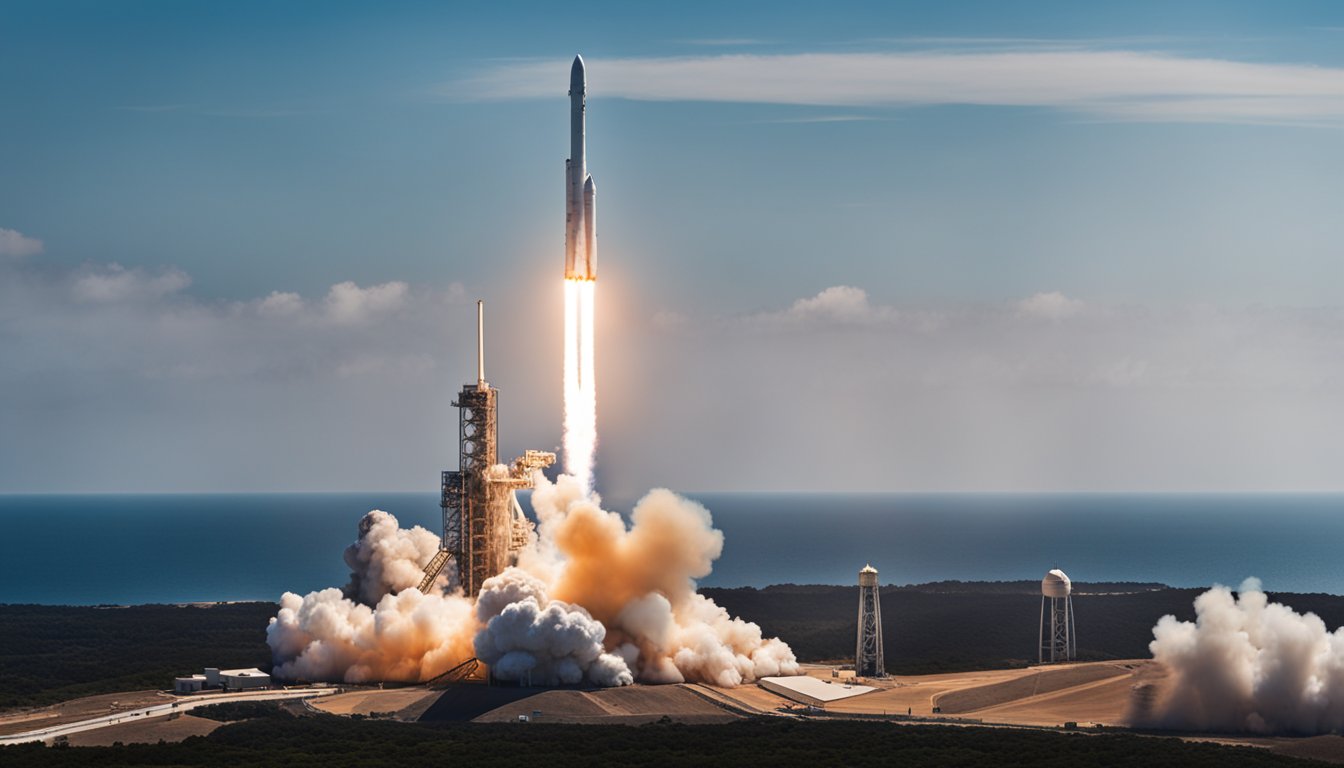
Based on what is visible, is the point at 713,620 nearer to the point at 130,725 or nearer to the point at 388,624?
the point at 388,624

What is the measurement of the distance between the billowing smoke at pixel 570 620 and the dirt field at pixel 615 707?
1.84m

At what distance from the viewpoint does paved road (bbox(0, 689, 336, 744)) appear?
7038 cm

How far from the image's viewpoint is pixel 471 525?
279 feet

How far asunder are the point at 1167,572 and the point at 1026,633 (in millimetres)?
91727

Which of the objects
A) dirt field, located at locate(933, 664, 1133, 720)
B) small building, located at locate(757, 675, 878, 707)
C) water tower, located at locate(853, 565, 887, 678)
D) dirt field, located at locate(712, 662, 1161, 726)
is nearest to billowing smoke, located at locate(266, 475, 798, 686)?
small building, located at locate(757, 675, 878, 707)

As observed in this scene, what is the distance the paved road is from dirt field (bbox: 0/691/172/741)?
→ 33.4 inches

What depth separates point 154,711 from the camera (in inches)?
2960

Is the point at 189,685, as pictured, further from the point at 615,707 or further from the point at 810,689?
the point at 810,689

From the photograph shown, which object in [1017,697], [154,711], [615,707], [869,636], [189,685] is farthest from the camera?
[869,636]

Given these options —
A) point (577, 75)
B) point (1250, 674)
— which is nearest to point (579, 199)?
point (577, 75)

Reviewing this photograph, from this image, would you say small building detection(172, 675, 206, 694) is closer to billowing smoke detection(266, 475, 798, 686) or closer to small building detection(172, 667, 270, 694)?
small building detection(172, 667, 270, 694)

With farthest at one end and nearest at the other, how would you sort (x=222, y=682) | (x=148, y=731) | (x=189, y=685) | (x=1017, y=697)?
(x=222, y=682) → (x=189, y=685) → (x=1017, y=697) → (x=148, y=731)

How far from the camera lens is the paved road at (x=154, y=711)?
7038 cm

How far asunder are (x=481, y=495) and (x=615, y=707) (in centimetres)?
1507
